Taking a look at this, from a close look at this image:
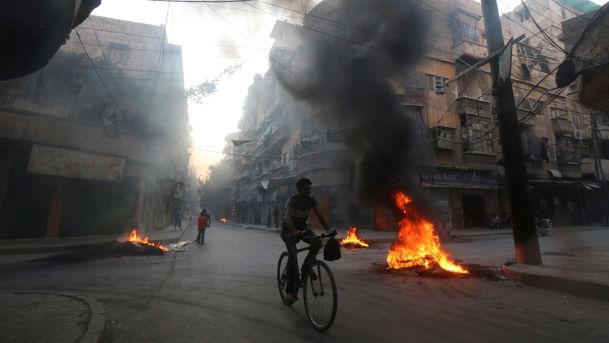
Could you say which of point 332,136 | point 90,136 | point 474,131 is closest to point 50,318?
point 90,136

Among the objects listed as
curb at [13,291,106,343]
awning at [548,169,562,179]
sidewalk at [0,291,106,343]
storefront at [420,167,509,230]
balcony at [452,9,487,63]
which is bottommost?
sidewalk at [0,291,106,343]

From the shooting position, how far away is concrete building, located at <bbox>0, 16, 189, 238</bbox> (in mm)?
13250

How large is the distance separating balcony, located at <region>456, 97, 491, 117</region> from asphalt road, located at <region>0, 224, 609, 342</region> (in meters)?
20.7

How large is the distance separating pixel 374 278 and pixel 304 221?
2.66 meters

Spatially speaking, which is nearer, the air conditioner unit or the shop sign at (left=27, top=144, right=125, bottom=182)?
the shop sign at (left=27, top=144, right=125, bottom=182)

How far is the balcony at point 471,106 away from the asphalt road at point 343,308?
2069cm

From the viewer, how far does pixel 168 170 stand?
22.8m

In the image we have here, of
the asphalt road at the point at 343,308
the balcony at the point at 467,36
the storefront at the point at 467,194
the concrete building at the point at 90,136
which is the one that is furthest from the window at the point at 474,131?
the concrete building at the point at 90,136

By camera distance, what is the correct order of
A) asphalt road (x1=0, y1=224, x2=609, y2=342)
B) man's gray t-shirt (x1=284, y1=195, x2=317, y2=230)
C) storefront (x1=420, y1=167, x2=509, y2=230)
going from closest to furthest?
asphalt road (x1=0, y1=224, x2=609, y2=342), man's gray t-shirt (x1=284, y1=195, x2=317, y2=230), storefront (x1=420, y1=167, x2=509, y2=230)

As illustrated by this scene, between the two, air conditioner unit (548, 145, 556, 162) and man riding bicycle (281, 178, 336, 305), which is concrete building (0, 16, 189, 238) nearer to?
man riding bicycle (281, 178, 336, 305)

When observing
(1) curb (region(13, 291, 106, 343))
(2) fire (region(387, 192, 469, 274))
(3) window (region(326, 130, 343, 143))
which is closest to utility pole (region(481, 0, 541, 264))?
(2) fire (region(387, 192, 469, 274))

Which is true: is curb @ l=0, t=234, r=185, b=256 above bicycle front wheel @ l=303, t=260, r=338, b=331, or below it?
below

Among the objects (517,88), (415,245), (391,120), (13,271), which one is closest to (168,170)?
(13,271)

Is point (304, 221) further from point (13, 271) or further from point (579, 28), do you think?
point (579, 28)
